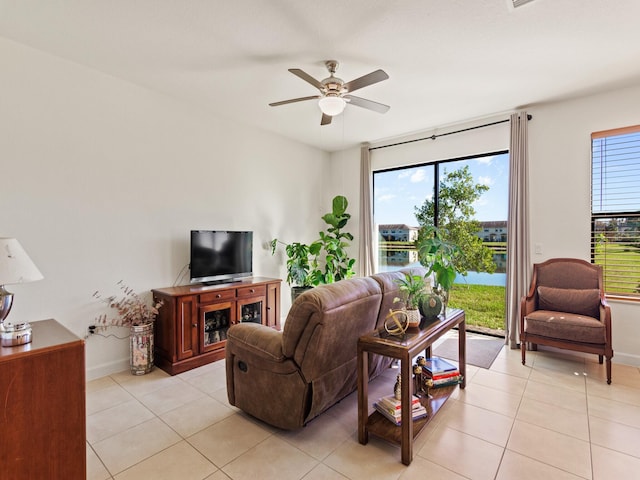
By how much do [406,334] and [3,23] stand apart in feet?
11.6

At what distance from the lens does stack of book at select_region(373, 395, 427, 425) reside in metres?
2.01

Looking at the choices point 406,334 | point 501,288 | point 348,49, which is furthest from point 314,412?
point 501,288

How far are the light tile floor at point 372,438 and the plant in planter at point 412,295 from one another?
29.9 inches

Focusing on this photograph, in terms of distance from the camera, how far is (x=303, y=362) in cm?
189

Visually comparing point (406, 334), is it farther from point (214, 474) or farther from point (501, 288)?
point (501, 288)

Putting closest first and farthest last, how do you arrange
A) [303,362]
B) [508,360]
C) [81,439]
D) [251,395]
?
1. [81,439]
2. [303,362]
3. [251,395]
4. [508,360]

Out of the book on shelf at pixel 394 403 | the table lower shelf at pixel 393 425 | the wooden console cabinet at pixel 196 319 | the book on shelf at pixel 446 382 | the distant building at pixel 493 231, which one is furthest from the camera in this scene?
the distant building at pixel 493 231

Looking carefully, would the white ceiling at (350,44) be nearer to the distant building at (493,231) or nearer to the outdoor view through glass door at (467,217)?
the outdoor view through glass door at (467,217)

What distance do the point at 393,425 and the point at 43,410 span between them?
1.84 m

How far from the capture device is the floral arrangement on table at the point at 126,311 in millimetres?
3006

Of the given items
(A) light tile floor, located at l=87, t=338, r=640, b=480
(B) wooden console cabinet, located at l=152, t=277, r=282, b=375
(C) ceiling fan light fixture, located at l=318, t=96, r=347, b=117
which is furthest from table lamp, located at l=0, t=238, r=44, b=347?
(C) ceiling fan light fixture, located at l=318, t=96, r=347, b=117

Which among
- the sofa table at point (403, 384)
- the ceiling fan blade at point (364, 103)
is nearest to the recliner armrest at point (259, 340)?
the sofa table at point (403, 384)

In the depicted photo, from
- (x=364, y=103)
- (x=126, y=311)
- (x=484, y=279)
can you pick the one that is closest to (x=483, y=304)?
(x=484, y=279)

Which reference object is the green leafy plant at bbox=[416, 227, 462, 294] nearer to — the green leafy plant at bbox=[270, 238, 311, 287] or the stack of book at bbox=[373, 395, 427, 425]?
the stack of book at bbox=[373, 395, 427, 425]
